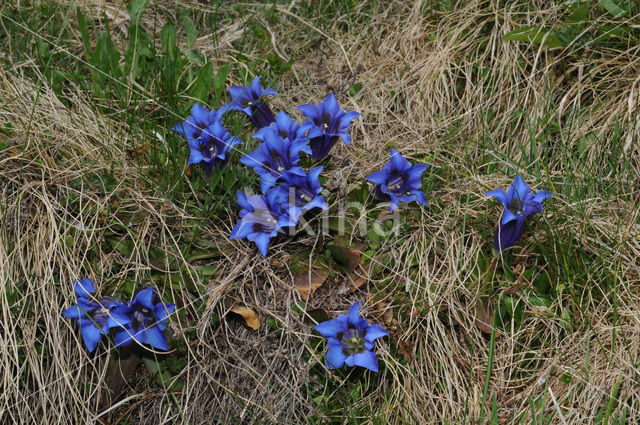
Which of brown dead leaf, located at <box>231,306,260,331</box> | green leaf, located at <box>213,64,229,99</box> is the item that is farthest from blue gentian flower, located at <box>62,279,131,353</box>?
green leaf, located at <box>213,64,229,99</box>

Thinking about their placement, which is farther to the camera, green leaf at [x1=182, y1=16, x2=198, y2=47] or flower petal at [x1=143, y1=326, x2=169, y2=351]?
green leaf at [x1=182, y1=16, x2=198, y2=47]

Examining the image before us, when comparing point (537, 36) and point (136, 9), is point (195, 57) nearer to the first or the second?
point (136, 9)

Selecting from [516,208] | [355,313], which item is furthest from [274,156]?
[516,208]

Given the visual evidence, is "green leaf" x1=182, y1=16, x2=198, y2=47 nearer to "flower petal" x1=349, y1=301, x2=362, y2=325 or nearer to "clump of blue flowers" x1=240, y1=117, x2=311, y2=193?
"clump of blue flowers" x1=240, y1=117, x2=311, y2=193

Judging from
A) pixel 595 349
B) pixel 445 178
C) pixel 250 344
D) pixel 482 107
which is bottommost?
pixel 595 349

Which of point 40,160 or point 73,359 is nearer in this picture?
point 73,359

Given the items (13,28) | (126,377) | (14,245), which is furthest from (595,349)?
(13,28)

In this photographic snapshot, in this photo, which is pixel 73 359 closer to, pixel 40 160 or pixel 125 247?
pixel 125 247
